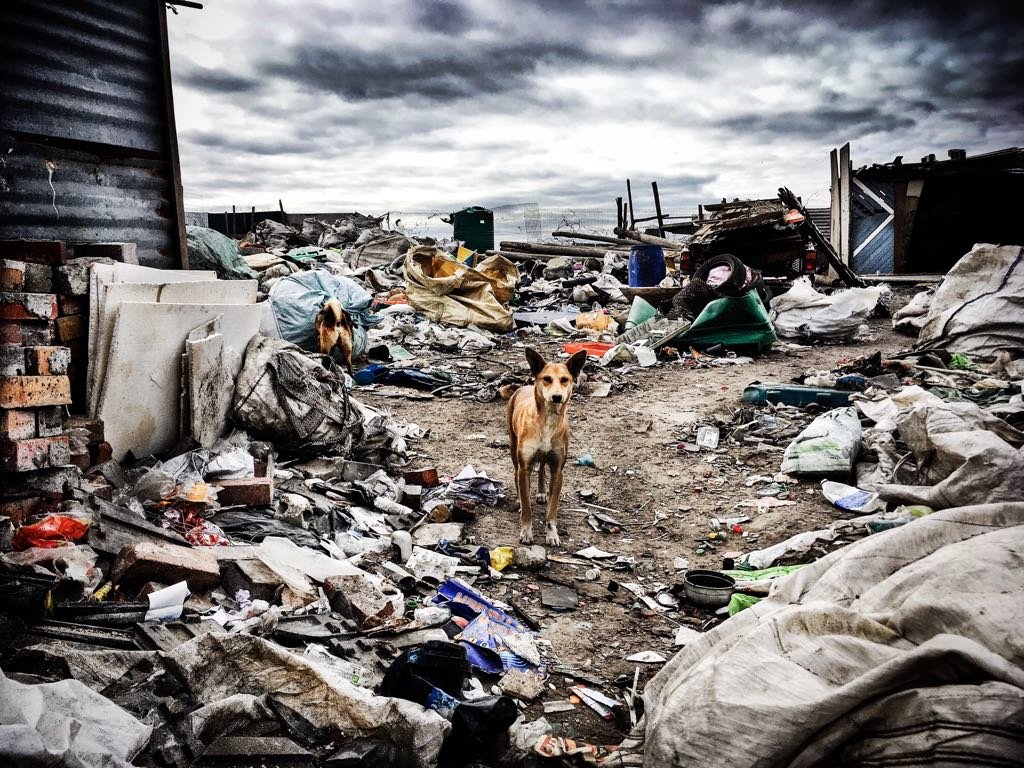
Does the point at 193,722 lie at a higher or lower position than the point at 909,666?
lower

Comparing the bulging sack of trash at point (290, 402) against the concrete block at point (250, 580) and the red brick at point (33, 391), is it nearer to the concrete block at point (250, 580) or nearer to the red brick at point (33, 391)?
the red brick at point (33, 391)

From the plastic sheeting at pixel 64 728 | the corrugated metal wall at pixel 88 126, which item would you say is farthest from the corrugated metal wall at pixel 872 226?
the plastic sheeting at pixel 64 728

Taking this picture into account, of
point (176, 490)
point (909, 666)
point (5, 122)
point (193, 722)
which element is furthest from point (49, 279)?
point (909, 666)

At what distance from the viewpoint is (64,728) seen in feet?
5.06

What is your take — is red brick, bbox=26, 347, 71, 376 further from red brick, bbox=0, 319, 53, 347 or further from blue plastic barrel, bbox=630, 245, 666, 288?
blue plastic barrel, bbox=630, 245, 666, 288

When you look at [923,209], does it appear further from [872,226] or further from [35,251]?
[35,251]

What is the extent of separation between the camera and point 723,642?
2137mm

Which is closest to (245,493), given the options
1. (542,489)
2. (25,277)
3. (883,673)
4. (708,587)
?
(25,277)

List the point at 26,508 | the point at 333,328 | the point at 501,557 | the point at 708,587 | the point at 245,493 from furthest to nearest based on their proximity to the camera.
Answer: the point at 333,328 < the point at 501,557 < the point at 245,493 < the point at 708,587 < the point at 26,508

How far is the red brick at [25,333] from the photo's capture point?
304 centimetres

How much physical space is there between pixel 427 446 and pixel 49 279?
3.55 metres

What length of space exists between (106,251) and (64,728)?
12.0ft

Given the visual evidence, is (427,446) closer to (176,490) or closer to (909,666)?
(176,490)

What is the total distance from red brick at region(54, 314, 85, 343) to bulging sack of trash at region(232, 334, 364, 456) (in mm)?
1237
